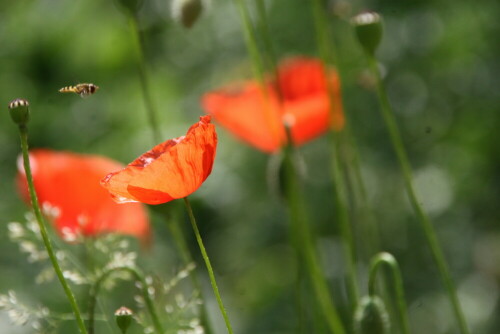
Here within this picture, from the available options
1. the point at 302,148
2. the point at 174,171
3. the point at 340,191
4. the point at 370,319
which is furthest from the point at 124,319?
the point at 302,148

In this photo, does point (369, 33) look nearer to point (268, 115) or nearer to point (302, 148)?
point (268, 115)

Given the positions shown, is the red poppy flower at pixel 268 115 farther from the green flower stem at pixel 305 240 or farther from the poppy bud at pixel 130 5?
the poppy bud at pixel 130 5

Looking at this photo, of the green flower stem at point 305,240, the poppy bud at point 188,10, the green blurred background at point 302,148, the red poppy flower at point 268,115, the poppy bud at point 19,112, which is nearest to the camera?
the poppy bud at point 19,112

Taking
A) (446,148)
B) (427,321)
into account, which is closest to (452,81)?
(446,148)

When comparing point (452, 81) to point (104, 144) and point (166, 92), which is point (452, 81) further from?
point (104, 144)

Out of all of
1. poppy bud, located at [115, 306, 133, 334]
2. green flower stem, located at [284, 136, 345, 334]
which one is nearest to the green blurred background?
green flower stem, located at [284, 136, 345, 334]

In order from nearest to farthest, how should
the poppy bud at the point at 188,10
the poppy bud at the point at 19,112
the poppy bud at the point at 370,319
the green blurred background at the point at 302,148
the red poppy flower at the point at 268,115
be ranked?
1. the poppy bud at the point at 19,112
2. the poppy bud at the point at 370,319
3. the poppy bud at the point at 188,10
4. the red poppy flower at the point at 268,115
5. the green blurred background at the point at 302,148

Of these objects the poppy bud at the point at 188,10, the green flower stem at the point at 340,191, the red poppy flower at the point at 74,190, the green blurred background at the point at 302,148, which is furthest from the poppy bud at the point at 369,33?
the green blurred background at the point at 302,148
